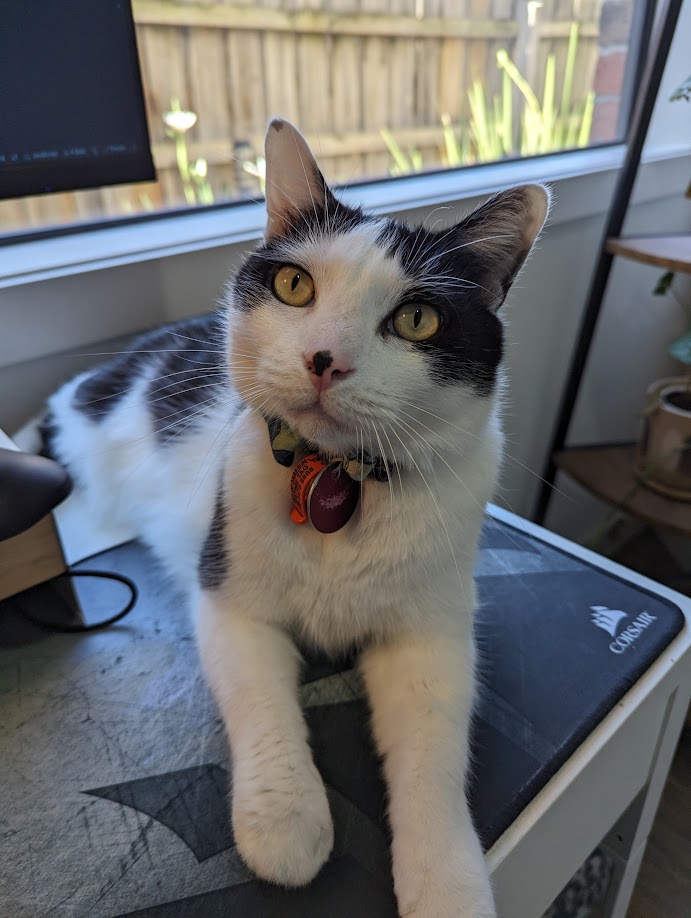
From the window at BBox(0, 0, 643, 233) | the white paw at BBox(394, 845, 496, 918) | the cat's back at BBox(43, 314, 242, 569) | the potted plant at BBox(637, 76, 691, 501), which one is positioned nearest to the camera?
the white paw at BBox(394, 845, 496, 918)

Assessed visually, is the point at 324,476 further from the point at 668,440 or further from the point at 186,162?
the point at 668,440

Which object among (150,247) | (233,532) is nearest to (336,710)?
(233,532)

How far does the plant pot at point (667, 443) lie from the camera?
4.31 ft

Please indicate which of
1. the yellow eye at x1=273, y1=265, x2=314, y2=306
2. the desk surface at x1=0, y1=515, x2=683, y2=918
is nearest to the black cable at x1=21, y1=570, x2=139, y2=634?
the desk surface at x1=0, y1=515, x2=683, y2=918

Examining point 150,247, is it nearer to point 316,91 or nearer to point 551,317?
point 316,91

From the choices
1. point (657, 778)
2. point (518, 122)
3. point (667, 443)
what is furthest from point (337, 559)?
point (518, 122)

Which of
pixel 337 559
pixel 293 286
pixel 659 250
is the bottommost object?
pixel 337 559

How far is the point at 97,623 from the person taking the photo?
76cm

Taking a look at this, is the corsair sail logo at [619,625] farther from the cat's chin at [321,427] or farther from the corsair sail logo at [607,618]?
the cat's chin at [321,427]

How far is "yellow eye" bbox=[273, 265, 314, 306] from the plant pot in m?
1.00

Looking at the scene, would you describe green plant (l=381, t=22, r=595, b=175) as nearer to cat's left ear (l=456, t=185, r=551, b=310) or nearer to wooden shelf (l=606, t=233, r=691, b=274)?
wooden shelf (l=606, t=233, r=691, b=274)

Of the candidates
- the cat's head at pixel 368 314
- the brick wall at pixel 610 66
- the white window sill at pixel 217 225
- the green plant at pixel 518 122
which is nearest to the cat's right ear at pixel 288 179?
the cat's head at pixel 368 314

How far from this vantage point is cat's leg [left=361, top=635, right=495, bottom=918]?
493 millimetres

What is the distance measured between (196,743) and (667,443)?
1131 mm
